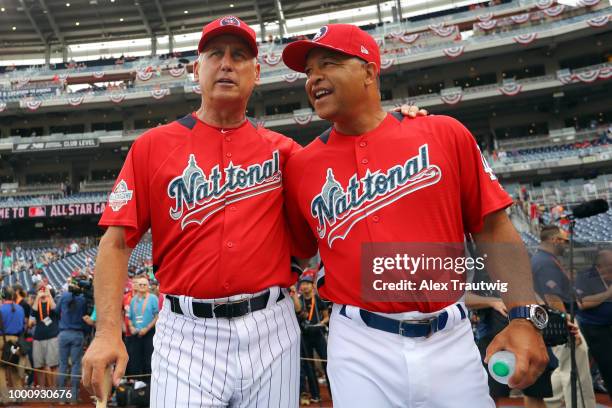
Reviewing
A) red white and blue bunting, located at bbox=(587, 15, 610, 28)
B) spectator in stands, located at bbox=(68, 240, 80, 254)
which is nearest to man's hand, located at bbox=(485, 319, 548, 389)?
spectator in stands, located at bbox=(68, 240, 80, 254)

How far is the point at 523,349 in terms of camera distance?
64.1 inches

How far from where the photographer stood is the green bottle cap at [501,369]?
5.21 ft

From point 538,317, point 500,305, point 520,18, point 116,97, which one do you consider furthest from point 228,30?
point 116,97

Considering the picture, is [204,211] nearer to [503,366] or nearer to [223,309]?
[223,309]

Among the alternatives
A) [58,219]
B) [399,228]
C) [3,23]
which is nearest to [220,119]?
[399,228]

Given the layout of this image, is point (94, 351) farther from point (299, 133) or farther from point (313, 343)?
point (299, 133)

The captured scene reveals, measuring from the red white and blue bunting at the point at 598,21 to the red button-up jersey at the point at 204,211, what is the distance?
3015 centimetres

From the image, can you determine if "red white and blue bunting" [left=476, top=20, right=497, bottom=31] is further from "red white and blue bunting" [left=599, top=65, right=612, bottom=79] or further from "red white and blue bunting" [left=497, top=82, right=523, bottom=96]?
"red white and blue bunting" [left=599, top=65, right=612, bottom=79]

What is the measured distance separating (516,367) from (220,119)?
5.41 ft

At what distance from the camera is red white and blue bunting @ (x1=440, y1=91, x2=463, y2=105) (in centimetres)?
2819

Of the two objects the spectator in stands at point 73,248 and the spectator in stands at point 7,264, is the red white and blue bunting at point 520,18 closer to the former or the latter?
the spectator in stands at point 73,248

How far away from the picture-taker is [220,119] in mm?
2270

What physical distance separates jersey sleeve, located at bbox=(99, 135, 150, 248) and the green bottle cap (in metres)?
1.53

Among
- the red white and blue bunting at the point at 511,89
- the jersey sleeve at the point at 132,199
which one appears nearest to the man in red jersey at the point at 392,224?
the jersey sleeve at the point at 132,199
